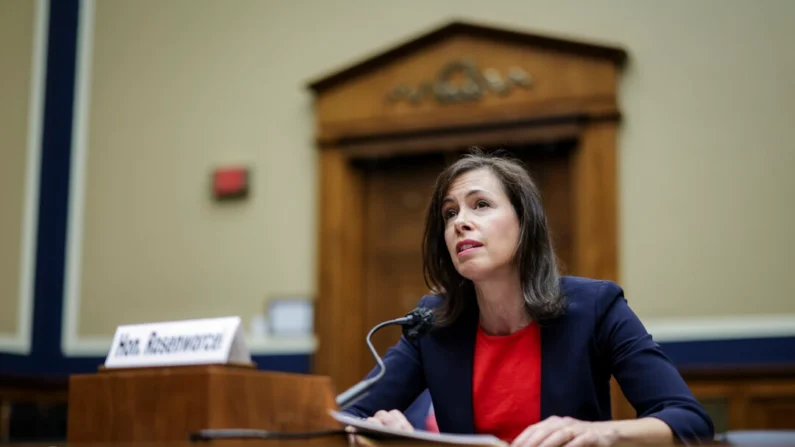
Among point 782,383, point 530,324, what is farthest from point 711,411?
Answer: point 530,324

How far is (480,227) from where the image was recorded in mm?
1757

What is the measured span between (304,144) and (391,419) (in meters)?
3.47

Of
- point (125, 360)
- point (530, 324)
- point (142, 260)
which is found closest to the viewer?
point (125, 360)

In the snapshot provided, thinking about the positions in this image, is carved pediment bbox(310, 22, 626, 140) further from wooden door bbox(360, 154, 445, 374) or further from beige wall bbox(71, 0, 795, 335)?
wooden door bbox(360, 154, 445, 374)

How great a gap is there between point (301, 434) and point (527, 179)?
77 cm

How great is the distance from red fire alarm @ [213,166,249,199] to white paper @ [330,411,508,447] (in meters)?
3.71

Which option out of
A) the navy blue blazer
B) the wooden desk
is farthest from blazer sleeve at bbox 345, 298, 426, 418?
the wooden desk

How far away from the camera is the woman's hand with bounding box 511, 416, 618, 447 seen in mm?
1303

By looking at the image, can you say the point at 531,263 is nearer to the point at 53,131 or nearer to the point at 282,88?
the point at 282,88

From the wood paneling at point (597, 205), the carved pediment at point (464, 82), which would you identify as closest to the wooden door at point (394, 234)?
the carved pediment at point (464, 82)

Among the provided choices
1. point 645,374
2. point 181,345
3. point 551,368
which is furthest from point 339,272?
point 181,345

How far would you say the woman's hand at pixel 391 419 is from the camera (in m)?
1.57

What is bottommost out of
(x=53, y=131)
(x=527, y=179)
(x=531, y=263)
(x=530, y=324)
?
(x=530, y=324)

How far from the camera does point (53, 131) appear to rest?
5.32m
